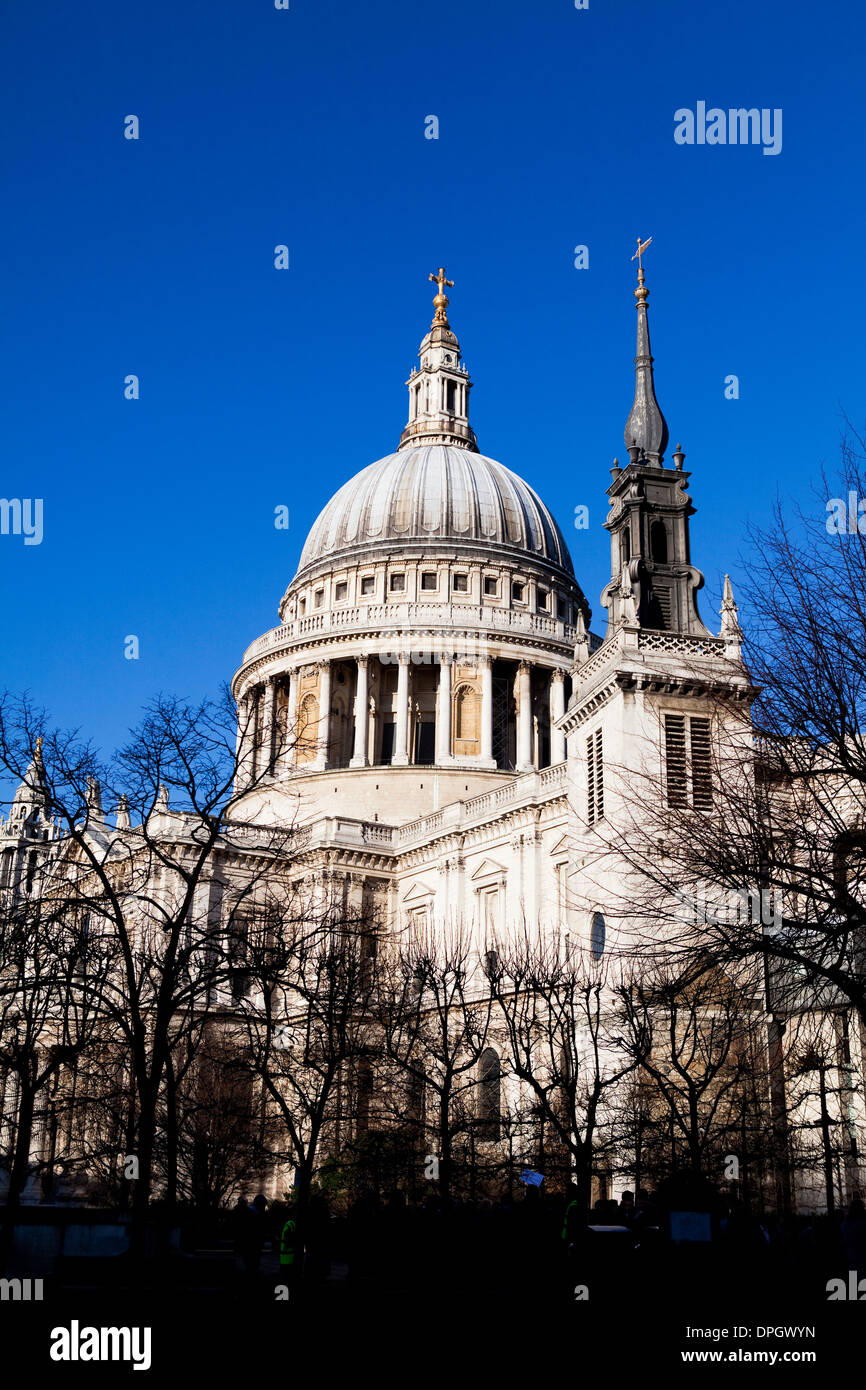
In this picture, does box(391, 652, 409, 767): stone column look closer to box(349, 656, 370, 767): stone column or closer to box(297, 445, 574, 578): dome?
box(349, 656, 370, 767): stone column

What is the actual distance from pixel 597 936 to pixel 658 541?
14603mm

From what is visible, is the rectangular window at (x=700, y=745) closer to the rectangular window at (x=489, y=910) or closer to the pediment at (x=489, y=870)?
the pediment at (x=489, y=870)

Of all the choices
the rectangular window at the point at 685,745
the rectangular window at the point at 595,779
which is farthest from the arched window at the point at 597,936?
the rectangular window at the point at 685,745

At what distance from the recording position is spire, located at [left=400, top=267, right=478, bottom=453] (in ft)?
354

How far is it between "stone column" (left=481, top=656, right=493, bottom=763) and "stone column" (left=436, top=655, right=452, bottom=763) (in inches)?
79.9

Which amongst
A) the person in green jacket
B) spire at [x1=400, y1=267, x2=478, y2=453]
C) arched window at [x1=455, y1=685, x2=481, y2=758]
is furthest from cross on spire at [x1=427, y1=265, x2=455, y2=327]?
the person in green jacket

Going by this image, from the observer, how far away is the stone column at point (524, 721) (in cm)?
8400

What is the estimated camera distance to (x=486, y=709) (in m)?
83.2

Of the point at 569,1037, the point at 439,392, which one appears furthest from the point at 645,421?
the point at 439,392

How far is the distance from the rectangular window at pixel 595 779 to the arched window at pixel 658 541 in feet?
22.5

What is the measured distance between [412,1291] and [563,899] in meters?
34.2

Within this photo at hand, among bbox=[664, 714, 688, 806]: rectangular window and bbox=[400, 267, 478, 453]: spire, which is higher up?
bbox=[400, 267, 478, 453]: spire

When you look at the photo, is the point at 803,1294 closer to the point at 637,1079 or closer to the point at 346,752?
the point at 637,1079

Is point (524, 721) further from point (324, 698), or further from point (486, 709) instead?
point (324, 698)
